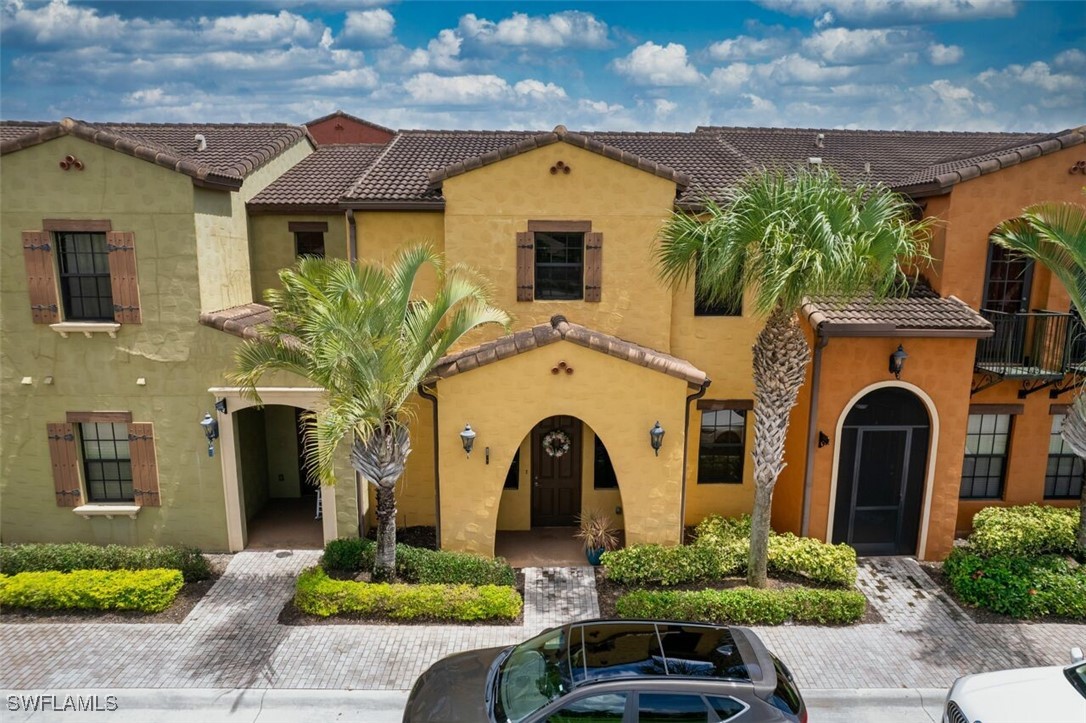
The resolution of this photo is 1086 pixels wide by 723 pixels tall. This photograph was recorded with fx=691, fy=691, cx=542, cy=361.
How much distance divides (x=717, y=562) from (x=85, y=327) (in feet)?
37.4

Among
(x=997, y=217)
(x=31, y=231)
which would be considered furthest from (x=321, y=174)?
(x=997, y=217)

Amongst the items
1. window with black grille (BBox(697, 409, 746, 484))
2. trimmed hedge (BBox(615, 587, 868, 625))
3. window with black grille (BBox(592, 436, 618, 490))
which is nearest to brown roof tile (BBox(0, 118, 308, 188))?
window with black grille (BBox(592, 436, 618, 490))

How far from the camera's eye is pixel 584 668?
712 centimetres

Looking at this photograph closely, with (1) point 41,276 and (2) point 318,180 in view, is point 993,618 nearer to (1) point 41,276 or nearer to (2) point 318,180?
(2) point 318,180

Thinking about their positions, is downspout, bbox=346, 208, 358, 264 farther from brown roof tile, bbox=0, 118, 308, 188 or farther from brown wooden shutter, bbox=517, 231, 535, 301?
brown wooden shutter, bbox=517, 231, 535, 301

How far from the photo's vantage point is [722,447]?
13.7m

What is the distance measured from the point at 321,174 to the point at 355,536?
25.9ft

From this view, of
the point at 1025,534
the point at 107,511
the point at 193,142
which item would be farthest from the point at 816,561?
the point at 193,142

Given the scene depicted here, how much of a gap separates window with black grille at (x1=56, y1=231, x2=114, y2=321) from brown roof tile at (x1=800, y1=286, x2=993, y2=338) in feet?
39.5

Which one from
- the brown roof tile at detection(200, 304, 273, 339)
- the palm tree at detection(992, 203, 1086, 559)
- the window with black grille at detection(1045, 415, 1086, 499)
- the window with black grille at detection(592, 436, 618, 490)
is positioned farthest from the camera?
the window with black grille at detection(592, 436, 618, 490)

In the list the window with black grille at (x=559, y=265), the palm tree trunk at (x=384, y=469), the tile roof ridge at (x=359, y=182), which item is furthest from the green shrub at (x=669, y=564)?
the tile roof ridge at (x=359, y=182)

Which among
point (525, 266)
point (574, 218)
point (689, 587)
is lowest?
point (689, 587)

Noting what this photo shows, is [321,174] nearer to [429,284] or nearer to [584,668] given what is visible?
[429,284]

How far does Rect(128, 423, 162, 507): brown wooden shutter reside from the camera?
12.2m
